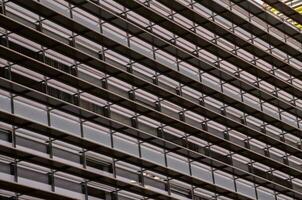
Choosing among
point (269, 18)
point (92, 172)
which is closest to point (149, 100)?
point (92, 172)

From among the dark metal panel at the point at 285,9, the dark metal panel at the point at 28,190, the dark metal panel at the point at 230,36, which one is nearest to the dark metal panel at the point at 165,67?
the dark metal panel at the point at 230,36

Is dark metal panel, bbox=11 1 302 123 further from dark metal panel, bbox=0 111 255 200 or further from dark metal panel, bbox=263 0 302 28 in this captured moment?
dark metal panel, bbox=263 0 302 28

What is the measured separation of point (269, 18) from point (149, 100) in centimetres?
980

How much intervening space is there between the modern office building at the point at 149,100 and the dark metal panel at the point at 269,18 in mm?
79

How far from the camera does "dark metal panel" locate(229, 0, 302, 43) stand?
1906 inches

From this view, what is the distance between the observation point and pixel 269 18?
50.1m

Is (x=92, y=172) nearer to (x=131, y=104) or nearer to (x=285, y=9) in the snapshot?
(x=131, y=104)

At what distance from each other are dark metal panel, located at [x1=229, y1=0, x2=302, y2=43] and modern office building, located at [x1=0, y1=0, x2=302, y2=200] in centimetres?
8

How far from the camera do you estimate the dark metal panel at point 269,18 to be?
48406 millimetres

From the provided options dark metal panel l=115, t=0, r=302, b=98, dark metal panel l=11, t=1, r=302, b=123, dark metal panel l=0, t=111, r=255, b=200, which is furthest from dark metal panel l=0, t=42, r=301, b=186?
dark metal panel l=115, t=0, r=302, b=98

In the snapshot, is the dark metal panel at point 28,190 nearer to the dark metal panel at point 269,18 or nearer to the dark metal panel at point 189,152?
the dark metal panel at point 189,152

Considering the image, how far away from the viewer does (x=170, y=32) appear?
44719mm

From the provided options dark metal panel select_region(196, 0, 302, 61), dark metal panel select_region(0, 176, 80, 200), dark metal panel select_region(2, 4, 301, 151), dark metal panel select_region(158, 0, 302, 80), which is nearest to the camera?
dark metal panel select_region(0, 176, 80, 200)

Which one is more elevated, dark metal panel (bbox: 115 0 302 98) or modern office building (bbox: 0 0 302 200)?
dark metal panel (bbox: 115 0 302 98)
